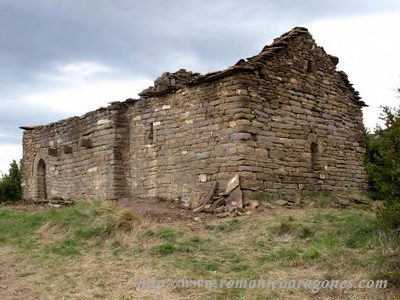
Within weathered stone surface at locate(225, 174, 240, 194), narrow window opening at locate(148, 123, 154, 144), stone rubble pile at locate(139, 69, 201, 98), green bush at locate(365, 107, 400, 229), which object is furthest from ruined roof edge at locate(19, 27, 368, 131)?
green bush at locate(365, 107, 400, 229)

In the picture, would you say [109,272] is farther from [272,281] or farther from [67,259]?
[272,281]

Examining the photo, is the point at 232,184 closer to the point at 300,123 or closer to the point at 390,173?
the point at 300,123

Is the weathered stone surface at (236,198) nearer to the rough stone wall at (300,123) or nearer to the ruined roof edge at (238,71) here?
the rough stone wall at (300,123)

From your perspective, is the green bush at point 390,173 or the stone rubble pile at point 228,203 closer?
the green bush at point 390,173

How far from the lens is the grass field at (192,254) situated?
6.45 m

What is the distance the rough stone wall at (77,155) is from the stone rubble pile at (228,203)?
3770 mm

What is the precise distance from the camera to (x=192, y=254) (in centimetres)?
815

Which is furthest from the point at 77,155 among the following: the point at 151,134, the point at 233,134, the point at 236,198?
the point at 236,198

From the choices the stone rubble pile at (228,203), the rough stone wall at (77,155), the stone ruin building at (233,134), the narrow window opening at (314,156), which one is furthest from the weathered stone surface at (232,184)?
the rough stone wall at (77,155)

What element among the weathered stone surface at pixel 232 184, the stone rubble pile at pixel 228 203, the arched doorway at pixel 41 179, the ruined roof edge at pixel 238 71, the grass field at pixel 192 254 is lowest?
the grass field at pixel 192 254

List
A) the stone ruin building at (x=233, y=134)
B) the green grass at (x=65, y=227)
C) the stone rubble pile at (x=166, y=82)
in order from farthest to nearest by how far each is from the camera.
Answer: the stone rubble pile at (x=166, y=82), the stone ruin building at (x=233, y=134), the green grass at (x=65, y=227)

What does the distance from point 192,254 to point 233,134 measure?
424cm

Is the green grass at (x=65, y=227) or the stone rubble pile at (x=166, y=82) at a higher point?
the stone rubble pile at (x=166, y=82)

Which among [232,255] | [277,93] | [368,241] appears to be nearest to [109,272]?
[232,255]
